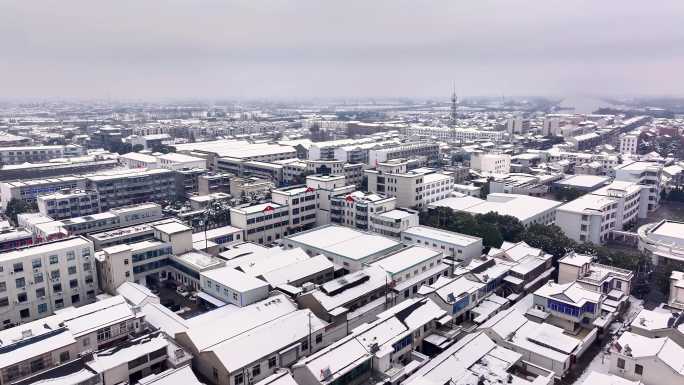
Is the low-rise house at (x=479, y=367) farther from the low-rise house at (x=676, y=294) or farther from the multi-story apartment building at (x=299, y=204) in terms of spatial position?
the multi-story apartment building at (x=299, y=204)

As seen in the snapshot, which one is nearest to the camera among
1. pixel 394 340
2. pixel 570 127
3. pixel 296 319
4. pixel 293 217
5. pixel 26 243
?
pixel 394 340

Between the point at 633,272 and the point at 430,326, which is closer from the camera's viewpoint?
the point at 430,326

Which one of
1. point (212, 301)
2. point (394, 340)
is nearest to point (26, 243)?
point (212, 301)

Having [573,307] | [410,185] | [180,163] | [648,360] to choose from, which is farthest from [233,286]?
[180,163]

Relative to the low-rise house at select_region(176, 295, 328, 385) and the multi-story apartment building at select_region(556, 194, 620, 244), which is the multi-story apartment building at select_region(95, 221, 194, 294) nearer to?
the low-rise house at select_region(176, 295, 328, 385)

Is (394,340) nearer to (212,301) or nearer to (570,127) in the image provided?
(212,301)

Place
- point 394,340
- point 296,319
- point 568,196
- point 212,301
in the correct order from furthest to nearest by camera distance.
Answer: point 568,196
point 212,301
point 296,319
point 394,340
